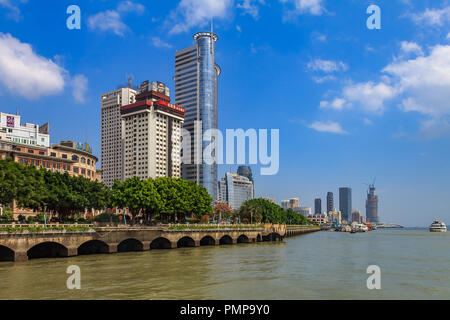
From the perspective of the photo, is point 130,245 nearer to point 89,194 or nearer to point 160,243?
point 160,243

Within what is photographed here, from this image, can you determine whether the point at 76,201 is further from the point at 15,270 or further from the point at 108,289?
the point at 108,289

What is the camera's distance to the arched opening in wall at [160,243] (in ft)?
292

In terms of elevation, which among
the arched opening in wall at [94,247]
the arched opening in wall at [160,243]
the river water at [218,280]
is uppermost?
the river water at [218,280]

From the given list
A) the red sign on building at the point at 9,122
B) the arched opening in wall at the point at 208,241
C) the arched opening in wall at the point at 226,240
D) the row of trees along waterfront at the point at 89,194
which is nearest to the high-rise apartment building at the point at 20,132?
the red sign on building at the point at 9,122

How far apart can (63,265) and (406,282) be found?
44707mm

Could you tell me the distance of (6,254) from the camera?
58.6 m

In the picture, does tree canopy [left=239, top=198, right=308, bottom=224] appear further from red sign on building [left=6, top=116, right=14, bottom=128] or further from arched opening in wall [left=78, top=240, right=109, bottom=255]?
red sign on building [left=6, top=116, right=14, bottom=128]

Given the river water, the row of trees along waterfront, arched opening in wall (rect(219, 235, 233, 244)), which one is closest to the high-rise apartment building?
the row of trees along waterfront

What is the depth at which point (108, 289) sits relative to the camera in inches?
1458

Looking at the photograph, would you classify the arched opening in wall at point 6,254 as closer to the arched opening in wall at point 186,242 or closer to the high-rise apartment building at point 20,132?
the arched opening in wall at point 186,242

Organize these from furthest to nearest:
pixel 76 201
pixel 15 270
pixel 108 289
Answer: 1. pixel 76 201
2. pixel 15 270
3. pixel 108 289

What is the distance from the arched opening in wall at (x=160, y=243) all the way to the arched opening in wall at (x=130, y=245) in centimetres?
633

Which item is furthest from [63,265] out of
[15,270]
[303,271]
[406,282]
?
[406,282]
